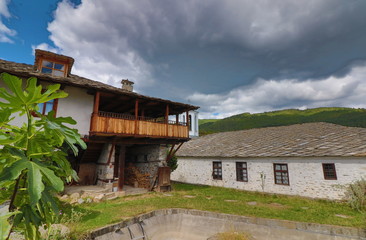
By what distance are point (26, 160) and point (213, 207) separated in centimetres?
855

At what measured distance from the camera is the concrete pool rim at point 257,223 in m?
5.86

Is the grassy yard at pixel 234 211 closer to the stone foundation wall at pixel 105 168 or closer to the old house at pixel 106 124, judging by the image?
the stone foundation wall at pixel 105 168

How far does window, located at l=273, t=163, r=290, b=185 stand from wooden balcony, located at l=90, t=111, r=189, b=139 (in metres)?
6.36

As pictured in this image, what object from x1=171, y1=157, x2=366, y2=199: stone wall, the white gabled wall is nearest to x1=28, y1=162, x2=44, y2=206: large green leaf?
the white gabled wall

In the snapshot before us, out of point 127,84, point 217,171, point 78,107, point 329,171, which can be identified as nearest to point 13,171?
point 78,107

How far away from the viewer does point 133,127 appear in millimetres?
10484

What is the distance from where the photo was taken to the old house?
943 centimetres

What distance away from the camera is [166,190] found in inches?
494

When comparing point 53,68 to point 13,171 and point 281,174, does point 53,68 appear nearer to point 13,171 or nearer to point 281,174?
point 13,171

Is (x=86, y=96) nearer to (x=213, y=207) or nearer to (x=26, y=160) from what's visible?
(x=213, y=207)

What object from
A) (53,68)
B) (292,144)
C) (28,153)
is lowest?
(28,153)

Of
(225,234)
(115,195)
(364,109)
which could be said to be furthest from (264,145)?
(364,109)

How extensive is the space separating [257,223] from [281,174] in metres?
6.52

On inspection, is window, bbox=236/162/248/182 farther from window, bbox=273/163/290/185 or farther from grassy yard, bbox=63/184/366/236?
grassy yard, bbox=63/184/366/236
